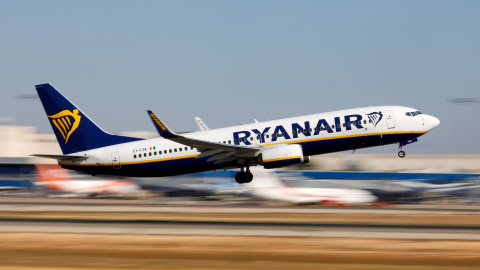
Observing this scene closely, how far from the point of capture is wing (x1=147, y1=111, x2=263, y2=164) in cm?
4369

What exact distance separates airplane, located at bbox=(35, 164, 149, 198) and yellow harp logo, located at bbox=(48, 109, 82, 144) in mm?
15548

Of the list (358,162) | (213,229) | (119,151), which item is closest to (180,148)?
(119,151)

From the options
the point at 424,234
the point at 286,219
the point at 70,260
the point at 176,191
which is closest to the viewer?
the point at 70,260

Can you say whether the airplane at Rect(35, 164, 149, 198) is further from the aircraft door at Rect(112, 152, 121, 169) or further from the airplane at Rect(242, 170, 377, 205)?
the aircraft door at Rect(112, 152, 121, 169)

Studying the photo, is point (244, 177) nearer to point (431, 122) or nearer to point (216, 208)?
point (216, 208)

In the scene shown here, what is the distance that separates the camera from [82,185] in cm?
7038

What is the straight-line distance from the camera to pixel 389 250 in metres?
29.8

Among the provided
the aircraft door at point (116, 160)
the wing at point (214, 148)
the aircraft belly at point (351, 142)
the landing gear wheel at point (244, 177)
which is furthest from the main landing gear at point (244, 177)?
the aircraft door at point (116, 160)

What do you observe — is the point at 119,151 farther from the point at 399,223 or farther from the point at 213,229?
the point at 399,223

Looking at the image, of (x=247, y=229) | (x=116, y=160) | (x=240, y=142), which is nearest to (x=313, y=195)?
(x=240, y=142)

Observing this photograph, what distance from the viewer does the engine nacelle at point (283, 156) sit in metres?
44.8

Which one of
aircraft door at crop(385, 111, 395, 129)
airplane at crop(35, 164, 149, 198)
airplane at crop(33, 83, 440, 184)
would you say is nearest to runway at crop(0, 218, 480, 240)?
airplane at crop(33, 83, 440, 184)

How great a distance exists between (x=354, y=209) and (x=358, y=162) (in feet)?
268

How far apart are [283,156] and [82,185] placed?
31.9 meters
